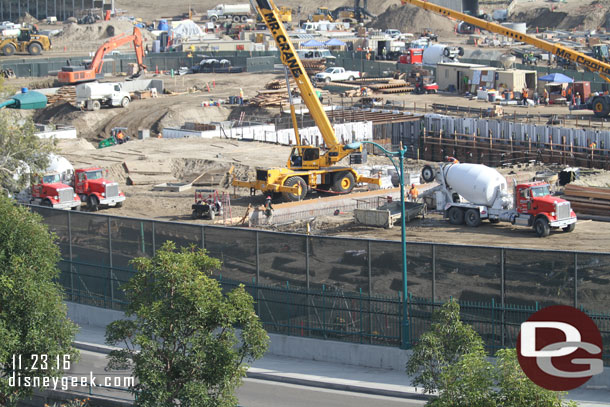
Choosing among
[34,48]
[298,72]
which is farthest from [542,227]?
[34,48]

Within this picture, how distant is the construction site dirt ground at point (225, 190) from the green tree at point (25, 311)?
18526 mm

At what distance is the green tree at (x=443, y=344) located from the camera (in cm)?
1728

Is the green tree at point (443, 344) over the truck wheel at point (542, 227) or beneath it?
Answer: over

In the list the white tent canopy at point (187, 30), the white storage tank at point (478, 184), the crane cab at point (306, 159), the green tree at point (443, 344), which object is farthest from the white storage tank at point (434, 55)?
the green tree at point (443, 344)

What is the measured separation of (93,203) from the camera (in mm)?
42594

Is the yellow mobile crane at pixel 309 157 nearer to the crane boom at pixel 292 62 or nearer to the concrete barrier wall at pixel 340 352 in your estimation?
the crane boom at pixel 292 62

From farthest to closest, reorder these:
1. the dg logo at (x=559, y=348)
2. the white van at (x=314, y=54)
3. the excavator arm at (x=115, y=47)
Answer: the white van at (x=314, y=54) → the excavator arm at (x=115, y=47) → the dg logo at (x=559, y=348)

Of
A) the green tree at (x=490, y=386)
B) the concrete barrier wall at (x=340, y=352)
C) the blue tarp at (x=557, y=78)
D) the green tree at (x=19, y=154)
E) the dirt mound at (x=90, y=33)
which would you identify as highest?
the dirt mound at (x=90, y=33)

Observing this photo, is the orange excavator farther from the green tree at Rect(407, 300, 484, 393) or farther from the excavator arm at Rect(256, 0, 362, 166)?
the green tree at Rect(407, 300, 484, 393)

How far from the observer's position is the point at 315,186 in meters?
44.3

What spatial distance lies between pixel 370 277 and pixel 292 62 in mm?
22452

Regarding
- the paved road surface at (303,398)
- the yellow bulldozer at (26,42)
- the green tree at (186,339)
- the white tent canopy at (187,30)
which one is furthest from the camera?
the white tent canopy at (187,30)

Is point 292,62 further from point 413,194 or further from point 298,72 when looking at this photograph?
point 413,194

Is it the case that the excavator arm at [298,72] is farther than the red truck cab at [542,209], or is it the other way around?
the excavator arm at [298,72]
